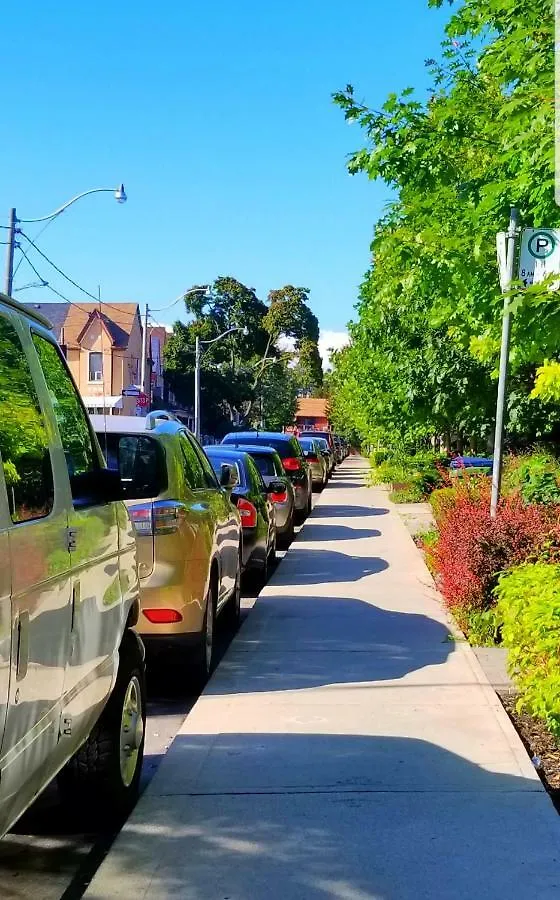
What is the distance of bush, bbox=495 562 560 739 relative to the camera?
4650 mm

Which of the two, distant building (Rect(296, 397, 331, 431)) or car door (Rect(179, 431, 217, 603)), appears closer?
car door (Rect(179, 431, 217, 603))

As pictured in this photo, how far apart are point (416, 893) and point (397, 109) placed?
6642mm

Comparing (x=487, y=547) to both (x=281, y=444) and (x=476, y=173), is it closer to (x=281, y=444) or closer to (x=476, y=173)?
(x=476, y=173)

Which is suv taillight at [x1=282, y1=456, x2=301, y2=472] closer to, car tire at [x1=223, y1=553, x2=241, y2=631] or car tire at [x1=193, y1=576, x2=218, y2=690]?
car tire at [x1=223, y1=553, x2=241, y2=631]

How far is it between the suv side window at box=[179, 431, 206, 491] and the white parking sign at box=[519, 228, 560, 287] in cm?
275

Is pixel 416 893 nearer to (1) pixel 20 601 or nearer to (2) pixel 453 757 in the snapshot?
(2) pixel 453 757

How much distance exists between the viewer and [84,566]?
12.3 feet

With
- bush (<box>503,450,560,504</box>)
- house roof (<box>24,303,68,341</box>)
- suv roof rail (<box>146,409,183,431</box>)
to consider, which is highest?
house roof (<box>24,303,68,341</box>)

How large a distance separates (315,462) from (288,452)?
36.0 feet

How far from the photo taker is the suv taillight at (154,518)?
21.0 feet

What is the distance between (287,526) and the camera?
16188 millimetres

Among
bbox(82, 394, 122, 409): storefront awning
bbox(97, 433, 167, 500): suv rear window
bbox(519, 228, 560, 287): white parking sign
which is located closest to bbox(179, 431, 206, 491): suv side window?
bbox(97, 433, 167, 500): suv rear window

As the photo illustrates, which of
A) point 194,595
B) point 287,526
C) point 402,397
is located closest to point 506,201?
point 194,595

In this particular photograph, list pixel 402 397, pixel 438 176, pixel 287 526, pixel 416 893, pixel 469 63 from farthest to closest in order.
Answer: pixel 402 397 → pixel 287 526 → pixel 469 63 → pixel 438 176 → pixel 416 893
